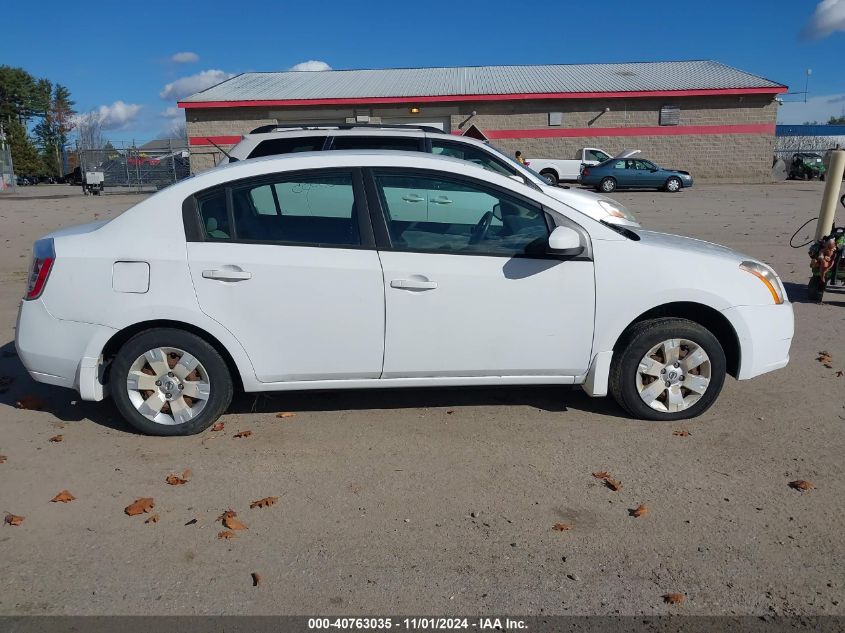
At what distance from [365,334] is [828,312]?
18.8ft

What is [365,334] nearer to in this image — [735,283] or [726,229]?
[735,283]

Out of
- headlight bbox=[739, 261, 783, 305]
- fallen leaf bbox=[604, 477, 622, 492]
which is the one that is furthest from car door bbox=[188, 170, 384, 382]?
headlight bbox=[739, 261, 783, 305]

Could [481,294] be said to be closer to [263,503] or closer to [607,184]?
[263,503]

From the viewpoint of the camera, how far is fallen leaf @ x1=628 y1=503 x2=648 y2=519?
3707 mm

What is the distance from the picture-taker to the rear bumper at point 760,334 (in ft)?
15.6

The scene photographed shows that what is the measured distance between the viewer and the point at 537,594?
122 inches

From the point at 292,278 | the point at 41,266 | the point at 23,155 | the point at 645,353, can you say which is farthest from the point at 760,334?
the point at 23,155

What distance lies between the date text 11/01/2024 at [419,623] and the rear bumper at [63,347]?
7.98 ft

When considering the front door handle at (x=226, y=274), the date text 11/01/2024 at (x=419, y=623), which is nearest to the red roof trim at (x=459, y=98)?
the front door handle at (x=226, y=274)

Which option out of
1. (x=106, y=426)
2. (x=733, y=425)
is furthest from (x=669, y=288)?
(x=106, y=426)

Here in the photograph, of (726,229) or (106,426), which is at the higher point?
(726,229)

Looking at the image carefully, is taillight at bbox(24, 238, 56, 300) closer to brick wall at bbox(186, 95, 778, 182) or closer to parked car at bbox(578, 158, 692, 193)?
parked car at bbox(578, 158, 692, 193)

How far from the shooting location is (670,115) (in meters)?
35.5

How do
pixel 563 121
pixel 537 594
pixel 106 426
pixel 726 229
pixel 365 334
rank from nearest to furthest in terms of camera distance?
pixel 537 594
pixel 365 334
pixel 106 426
pixel 726 229
pixel 563 121
